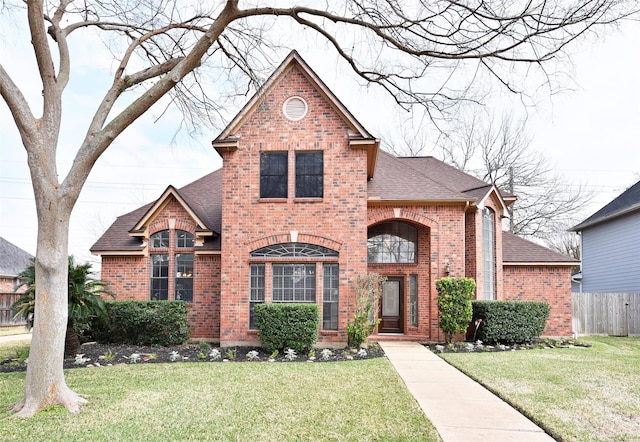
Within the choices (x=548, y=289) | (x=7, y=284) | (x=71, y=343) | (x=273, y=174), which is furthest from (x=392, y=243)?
(x=7, y=284)

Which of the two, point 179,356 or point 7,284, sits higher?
point 7,284

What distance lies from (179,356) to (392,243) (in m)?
7.68

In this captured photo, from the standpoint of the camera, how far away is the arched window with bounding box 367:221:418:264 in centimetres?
1647

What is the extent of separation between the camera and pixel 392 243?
16609mm

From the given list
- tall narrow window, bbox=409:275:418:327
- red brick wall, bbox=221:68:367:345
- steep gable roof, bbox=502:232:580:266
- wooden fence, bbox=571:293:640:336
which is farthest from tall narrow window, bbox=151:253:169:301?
wooden fence, bbox=571:293:640:336

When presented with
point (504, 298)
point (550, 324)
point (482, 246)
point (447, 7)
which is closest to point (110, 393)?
point (447, 7)

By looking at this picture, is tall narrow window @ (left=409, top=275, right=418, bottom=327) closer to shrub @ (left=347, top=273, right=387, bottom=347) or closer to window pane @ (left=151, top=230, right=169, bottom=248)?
shrub @ (left=347, top=273, right=387, bottom=347)

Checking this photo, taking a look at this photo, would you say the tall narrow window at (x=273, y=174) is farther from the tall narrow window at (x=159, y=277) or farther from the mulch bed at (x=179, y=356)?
the mulch bed at (x=179, y=356)

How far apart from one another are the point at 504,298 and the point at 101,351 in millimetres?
12744

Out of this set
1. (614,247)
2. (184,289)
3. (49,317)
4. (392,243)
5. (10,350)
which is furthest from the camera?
(614,247)

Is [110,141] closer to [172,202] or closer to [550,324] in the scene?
[172,202]

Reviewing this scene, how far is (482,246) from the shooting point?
16344mm

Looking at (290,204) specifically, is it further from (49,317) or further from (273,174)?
(49,317)

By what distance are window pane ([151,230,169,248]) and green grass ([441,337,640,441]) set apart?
29.2 ft
